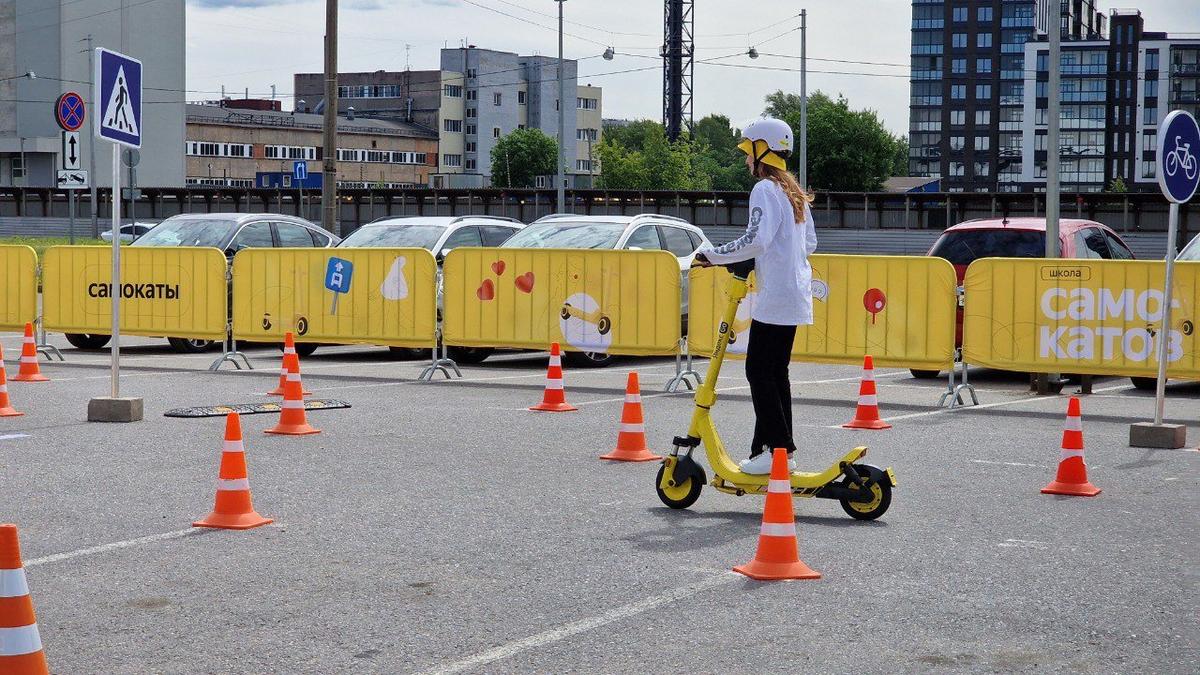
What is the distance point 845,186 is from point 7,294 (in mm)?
121423

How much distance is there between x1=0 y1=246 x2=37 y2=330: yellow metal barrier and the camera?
19672mm

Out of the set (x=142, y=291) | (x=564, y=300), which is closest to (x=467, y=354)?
(x=564, y=300)

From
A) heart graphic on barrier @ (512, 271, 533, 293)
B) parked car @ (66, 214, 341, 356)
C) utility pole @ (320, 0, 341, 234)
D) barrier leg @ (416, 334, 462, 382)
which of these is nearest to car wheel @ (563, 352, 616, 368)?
heart graphic on barrier @ (512, 271, 533, 293)

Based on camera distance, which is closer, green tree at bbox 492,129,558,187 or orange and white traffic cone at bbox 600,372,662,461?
orange and white traffic cone at bbox 600,372,662,461

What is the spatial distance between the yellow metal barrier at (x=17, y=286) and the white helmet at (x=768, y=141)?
13837mm

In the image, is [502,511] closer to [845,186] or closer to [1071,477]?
[1071,477]

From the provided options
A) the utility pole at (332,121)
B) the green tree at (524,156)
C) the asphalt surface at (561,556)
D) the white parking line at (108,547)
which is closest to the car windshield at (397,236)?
the utility pole at (332,121)

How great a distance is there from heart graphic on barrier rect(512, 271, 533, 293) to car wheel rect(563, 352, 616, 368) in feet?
4.85

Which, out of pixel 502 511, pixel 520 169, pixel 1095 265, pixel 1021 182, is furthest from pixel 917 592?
pixel 1021 182

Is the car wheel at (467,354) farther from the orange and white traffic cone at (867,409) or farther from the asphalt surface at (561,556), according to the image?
the orange and white traffic cone at (867,409)

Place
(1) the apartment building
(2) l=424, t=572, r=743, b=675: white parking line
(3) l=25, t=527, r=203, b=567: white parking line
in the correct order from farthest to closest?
(1) the apartment building, (3) l=25, t=527, r=203, b=567: white parking line, (2) l=424, t=572, r=743, b=675: white parking line

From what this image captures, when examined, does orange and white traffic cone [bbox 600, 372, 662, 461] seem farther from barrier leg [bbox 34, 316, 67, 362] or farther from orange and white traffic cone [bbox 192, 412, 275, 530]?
barrier leg [bbox 34, 316, 67, 362]

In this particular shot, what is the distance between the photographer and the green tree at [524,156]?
149 meters

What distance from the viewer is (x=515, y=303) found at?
16.9 metres
